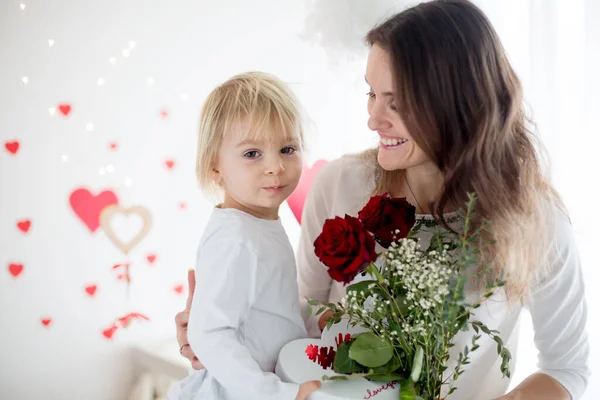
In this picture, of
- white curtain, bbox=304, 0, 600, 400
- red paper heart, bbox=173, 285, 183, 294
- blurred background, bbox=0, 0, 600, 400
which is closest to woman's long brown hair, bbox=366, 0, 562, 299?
blurred background, bbox=0, 0, 600, 400

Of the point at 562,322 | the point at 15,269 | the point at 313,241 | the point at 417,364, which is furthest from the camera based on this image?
the point at 15,269

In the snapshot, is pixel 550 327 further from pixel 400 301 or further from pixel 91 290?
pixel 91 290

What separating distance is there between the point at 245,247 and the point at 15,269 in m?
1.29

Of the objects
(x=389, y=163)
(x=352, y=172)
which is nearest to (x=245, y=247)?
(x=389, y=163)


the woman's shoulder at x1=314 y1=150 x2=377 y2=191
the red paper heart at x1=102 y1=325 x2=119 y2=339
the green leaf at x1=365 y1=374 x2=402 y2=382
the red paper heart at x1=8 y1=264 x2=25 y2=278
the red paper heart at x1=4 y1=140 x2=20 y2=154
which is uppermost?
the red paper heart at x1=4 y1=140 x2=20 y2=154

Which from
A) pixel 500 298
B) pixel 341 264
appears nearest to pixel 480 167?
pixel 500 298

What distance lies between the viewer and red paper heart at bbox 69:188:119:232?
94.7 inches

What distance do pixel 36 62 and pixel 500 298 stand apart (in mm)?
1799

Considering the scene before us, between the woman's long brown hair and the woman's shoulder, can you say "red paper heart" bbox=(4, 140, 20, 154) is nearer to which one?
the woman's shoulder

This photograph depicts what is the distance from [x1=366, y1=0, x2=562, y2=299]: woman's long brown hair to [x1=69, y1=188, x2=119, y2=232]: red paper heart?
1.41 meters

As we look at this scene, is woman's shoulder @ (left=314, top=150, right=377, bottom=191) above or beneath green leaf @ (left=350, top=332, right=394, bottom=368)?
above

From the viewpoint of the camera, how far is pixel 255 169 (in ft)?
4.69

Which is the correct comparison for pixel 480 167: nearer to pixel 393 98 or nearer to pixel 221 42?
pixel 393 98

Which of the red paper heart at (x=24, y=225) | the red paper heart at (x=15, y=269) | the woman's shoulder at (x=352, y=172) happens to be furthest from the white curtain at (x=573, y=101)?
the red paper heart at (x=15, y=269)
